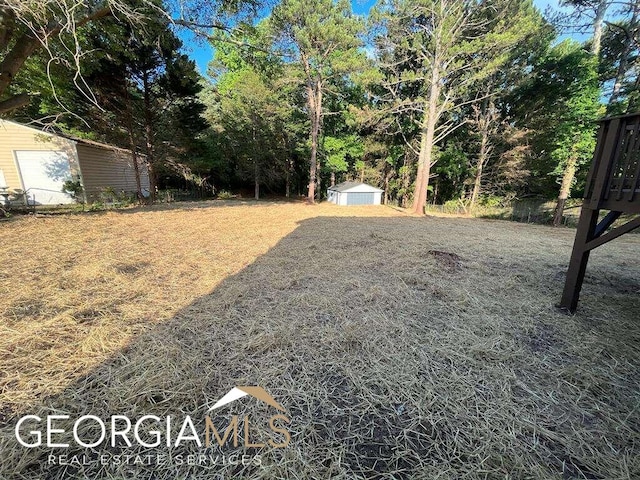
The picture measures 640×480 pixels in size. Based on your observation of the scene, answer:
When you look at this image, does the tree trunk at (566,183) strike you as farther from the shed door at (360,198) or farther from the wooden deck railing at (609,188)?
the wooden deck railing at (609,188)

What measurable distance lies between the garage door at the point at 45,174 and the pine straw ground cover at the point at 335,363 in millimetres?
11000

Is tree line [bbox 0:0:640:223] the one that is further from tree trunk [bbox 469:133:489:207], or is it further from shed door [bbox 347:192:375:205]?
shed door [bbox 347:192:375:205]

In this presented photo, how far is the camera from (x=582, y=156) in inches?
403

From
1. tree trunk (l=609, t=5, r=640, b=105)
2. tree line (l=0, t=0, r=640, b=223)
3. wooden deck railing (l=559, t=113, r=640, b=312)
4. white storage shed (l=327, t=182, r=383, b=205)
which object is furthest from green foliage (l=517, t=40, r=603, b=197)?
white storage shed (l=327, t=182, r=383, b=205)

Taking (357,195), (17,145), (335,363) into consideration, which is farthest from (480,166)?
(17,145)

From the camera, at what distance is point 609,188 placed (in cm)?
246

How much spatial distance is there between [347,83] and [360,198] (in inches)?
328

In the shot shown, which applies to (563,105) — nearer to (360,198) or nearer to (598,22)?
(598,22)

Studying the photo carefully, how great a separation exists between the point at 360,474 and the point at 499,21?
16.4 m

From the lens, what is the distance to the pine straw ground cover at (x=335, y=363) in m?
1.27

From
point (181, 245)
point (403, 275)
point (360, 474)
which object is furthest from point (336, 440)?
point (181, 245)

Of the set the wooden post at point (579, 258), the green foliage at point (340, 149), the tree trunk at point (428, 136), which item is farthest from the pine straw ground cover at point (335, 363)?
the green foliage at point (340, 149)

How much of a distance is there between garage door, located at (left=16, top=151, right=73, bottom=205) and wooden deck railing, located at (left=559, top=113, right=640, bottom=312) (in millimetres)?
16948

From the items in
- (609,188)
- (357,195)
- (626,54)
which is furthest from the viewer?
(357,195)
